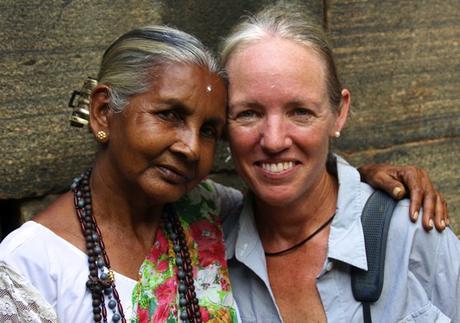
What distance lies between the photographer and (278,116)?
247 centimetres

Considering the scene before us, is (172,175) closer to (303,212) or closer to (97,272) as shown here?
(97,272)

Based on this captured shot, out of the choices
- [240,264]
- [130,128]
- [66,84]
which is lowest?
[240,264]

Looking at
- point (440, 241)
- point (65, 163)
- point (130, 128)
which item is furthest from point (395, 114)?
point (130, 128)

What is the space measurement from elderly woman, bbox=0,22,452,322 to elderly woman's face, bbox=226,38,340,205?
4.1 inches

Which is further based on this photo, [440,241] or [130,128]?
[440,241]

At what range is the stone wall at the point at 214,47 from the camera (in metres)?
2.93

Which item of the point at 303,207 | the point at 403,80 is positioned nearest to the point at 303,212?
the point at 303,207

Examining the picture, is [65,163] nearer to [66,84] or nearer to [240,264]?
[66,84]

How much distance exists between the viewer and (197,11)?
3256 mm

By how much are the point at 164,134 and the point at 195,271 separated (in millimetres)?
482

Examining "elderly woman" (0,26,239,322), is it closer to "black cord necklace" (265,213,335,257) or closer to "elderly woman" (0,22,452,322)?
"elderly woman" (0,22,452,322)

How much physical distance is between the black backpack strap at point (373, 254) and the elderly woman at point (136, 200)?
41cm

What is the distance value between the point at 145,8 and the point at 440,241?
148 cm

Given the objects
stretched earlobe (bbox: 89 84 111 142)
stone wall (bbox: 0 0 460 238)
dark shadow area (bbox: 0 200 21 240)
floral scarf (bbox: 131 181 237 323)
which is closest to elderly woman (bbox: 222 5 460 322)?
floral scarf (bbox: 131 181 237 323)
